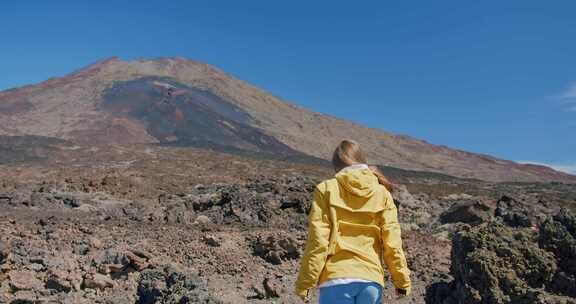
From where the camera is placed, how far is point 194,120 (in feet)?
158

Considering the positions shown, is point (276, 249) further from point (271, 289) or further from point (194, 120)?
point (194, 120)

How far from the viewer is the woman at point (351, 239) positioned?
103 inches

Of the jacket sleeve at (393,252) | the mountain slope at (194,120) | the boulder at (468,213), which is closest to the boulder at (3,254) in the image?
the jacket sleeve at (393,252)

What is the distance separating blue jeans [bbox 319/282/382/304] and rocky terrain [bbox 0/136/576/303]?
7.40 ft

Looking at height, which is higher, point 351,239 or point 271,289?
point 351,239

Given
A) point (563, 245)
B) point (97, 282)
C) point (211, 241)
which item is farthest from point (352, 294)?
point (211, 241)

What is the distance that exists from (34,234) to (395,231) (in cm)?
628

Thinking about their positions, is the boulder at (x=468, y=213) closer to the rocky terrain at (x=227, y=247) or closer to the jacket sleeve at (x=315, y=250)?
the rocky terrain at (x=227, y=247)

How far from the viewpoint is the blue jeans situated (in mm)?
2572

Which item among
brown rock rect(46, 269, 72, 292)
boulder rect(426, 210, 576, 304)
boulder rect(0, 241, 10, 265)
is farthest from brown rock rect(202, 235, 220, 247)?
boulder rect(426, 210, 576, 304)

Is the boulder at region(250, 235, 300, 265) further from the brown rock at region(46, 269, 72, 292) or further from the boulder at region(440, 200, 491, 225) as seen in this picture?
the boulder at region(440, 200, 491, 225)

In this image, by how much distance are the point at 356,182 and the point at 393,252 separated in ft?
1.27

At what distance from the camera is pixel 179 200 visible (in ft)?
41.4

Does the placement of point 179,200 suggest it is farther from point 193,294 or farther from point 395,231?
point 395,231
